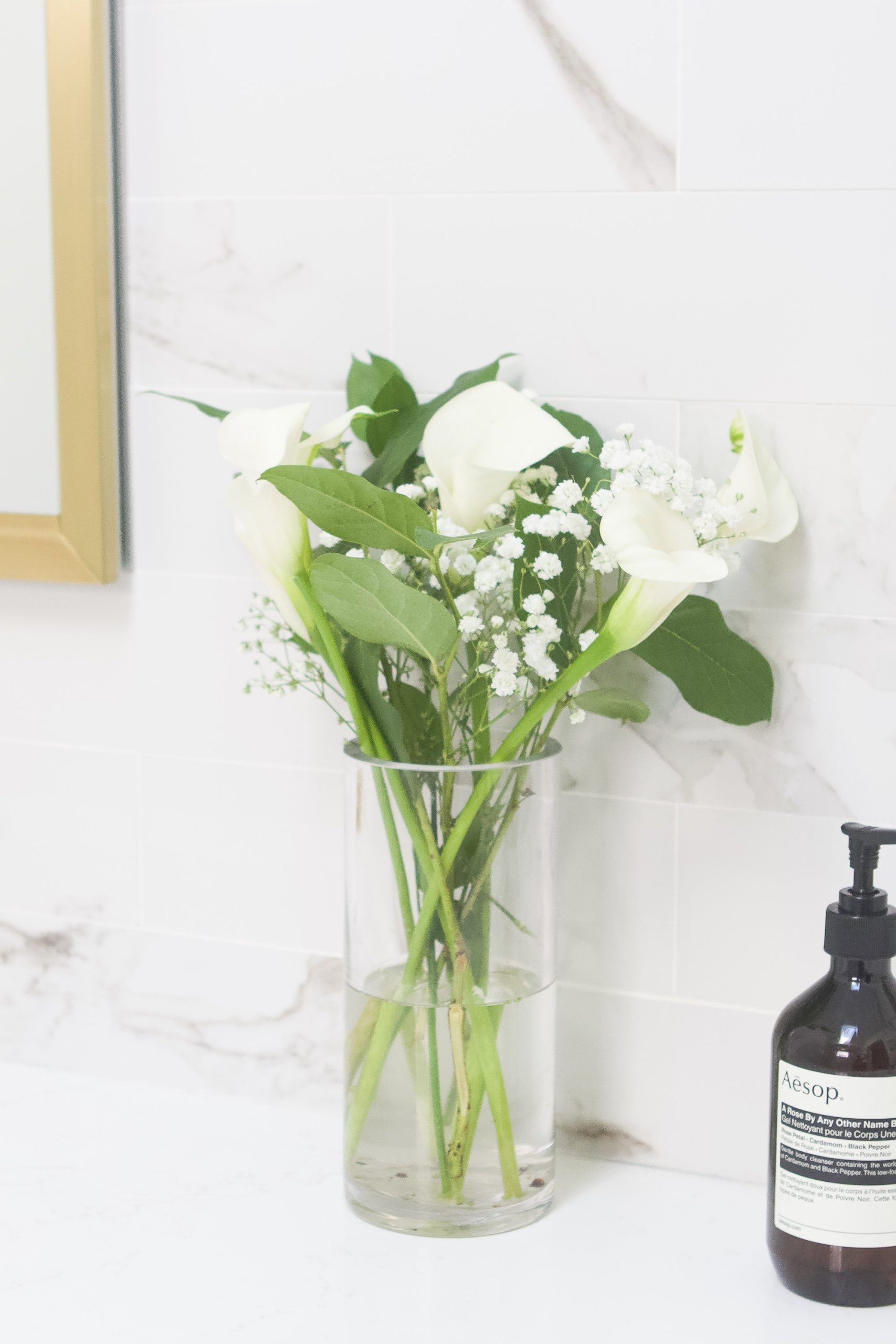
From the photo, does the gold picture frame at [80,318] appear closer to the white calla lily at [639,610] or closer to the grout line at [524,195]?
the grout line at [524,195]

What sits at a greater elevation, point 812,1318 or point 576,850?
point 576,850

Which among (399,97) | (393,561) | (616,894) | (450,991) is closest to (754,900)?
(616,894)

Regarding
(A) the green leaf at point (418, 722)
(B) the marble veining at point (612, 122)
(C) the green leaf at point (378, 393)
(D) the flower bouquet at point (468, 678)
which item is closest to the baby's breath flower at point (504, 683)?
(D) the flower bouquet at point (468, 678)

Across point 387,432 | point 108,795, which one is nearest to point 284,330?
point 387,432

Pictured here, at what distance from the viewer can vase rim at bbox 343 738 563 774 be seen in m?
0.75

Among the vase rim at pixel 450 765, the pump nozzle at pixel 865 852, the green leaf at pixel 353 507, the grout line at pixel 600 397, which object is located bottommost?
the pump nozzle at pixel 865 852

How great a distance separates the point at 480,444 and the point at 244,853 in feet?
1.24

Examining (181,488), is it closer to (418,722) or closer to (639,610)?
(418,722)

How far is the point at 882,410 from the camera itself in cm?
76

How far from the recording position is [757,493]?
0.74 meters

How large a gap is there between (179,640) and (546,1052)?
38 centimetres

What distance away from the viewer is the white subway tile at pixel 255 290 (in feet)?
2.85

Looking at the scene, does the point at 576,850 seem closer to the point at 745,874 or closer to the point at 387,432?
the point at 745,874

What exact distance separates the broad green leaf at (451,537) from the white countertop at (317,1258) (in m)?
0.41
